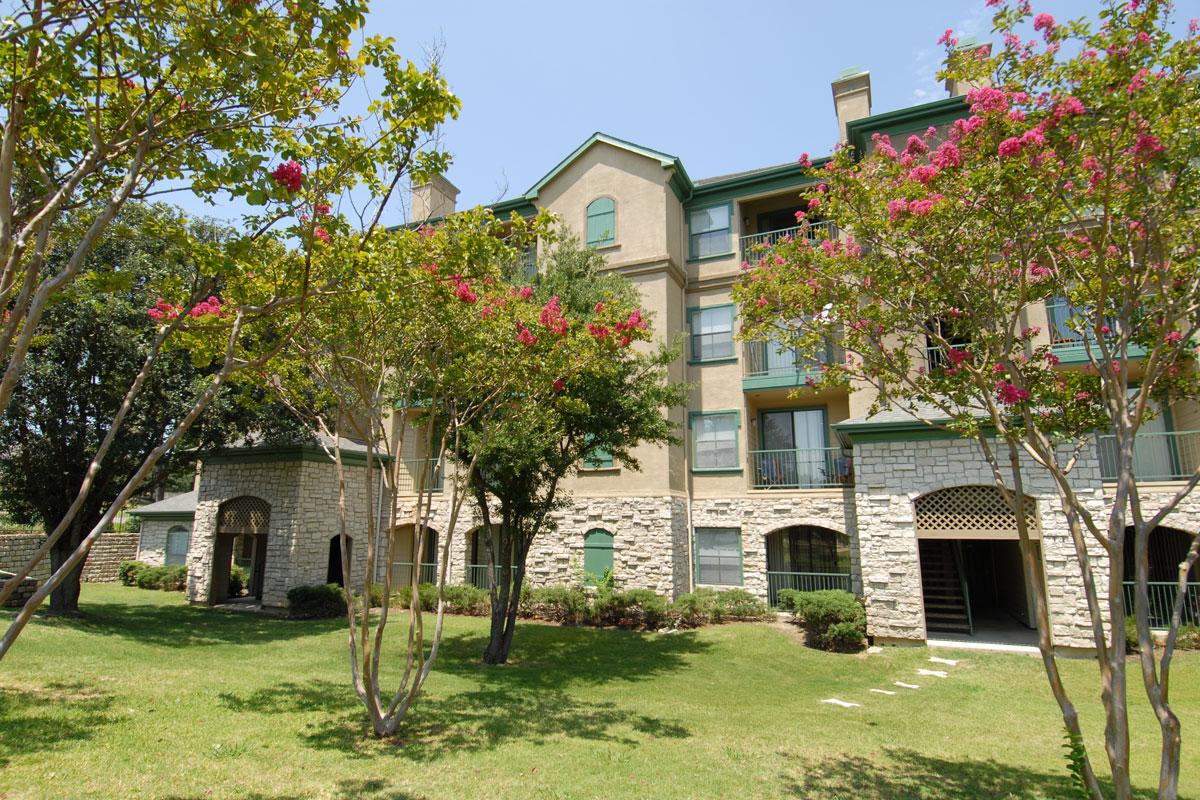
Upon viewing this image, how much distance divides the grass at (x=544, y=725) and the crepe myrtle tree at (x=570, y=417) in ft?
7.78

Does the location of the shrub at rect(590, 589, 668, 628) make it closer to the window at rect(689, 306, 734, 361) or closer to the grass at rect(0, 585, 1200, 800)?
the grass at rect(0, 585, 1200, 800)

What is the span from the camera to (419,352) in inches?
332

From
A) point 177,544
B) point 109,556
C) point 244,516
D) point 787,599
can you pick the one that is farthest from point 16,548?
point 787,599

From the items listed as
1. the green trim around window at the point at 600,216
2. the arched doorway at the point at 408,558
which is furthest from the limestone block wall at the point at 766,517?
the arched doorway at the point at 408,558

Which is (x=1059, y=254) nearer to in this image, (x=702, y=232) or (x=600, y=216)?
(x=702, y=232)

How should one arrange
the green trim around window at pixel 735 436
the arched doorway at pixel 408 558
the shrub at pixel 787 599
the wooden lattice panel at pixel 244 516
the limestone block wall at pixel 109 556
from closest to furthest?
the shrub at pixel 787 599 < the green trim around window at pixel 735 436 < the wooden lattice panel at pixel 244 516 < the arched doorway at pixel 408 558 < the limestone block wall at pixel 109 556

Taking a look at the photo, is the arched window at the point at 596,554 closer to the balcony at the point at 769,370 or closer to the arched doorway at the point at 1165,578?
the balcony at the point at 769,370

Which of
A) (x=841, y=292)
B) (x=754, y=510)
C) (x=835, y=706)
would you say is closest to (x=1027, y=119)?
(x=841, y=292)

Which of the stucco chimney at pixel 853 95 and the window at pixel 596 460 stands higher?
the stucco chimney at pixel 853 95

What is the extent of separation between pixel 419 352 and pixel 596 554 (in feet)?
35.8

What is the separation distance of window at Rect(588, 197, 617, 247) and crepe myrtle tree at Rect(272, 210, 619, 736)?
9995 mm

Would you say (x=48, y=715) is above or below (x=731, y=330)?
below

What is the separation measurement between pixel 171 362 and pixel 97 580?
16.1 meters

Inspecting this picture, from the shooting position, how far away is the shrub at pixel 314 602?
1712cm
